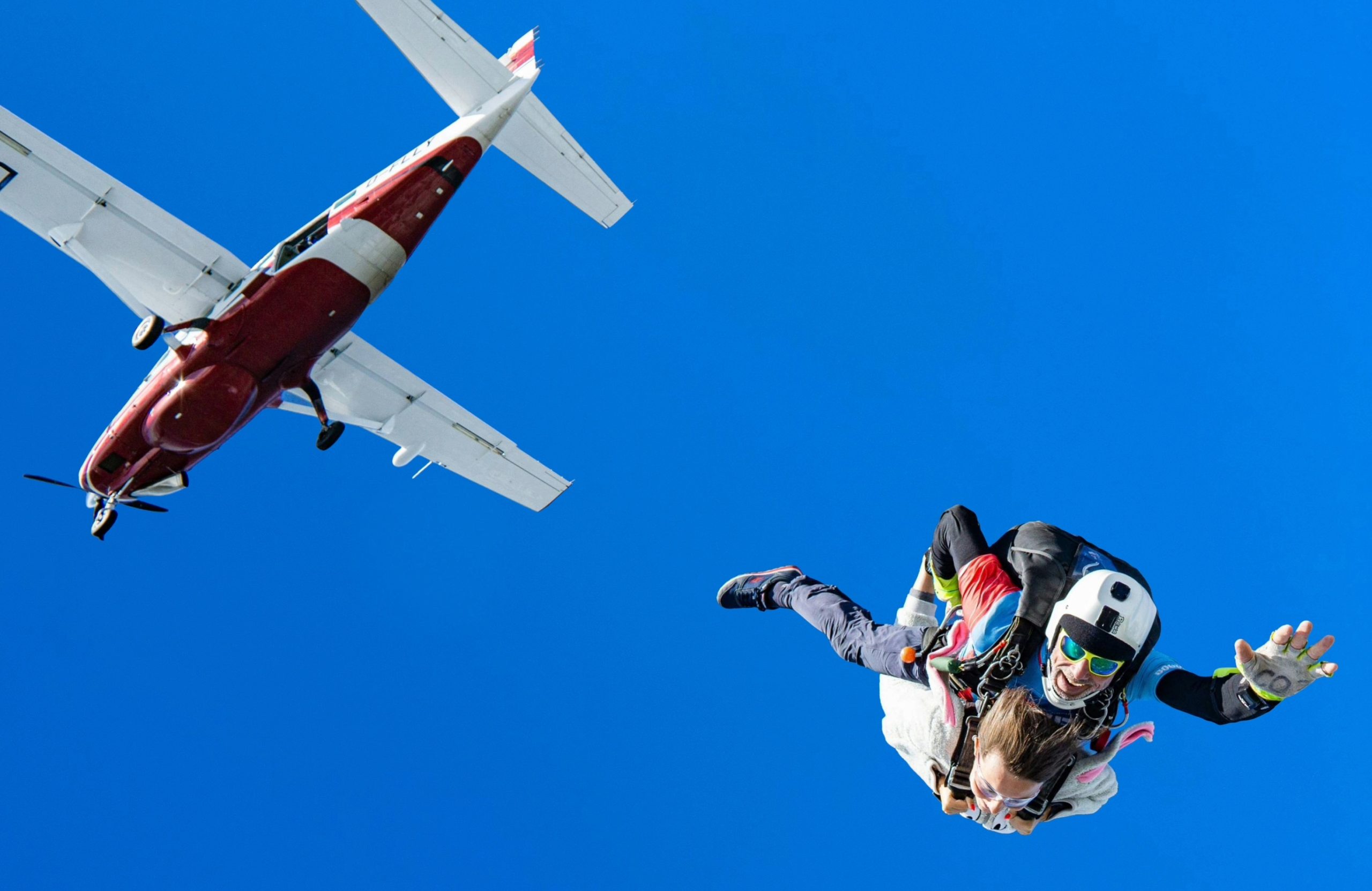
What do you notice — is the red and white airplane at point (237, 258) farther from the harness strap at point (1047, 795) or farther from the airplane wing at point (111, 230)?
the harness strap at point (1047, 795)

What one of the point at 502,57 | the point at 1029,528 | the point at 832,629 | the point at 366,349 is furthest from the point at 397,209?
the point at 1029,528

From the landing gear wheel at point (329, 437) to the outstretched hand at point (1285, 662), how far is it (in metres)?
17.0

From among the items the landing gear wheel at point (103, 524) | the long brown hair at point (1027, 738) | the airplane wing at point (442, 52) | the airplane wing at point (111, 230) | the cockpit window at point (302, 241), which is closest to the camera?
the long brown hair at point (1027, 738)

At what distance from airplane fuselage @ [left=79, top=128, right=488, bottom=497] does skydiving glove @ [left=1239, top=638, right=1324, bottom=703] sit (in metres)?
14.7

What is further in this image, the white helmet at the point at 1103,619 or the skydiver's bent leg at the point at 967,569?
the skydiver's bent leg at the point at 967,569

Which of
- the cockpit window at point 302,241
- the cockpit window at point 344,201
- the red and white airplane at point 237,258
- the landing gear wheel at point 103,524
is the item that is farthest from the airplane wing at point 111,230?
the landing gear wheel at point 103,524

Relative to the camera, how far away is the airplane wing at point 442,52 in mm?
17969

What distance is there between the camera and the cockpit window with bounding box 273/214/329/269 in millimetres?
18438

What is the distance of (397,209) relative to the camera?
59.6 feet

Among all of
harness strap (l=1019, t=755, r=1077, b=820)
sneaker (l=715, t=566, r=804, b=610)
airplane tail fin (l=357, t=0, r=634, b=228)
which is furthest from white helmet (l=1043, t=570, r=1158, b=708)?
airplane tail fin (l=357, t=0, r=634, b=228)

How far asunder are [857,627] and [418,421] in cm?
1682

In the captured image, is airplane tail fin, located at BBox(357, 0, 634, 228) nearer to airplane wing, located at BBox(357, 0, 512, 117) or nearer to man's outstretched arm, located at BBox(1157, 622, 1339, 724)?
airplane wing, located at BBox(357, 0, 512, 117)

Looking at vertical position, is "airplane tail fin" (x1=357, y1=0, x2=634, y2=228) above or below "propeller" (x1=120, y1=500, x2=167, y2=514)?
above

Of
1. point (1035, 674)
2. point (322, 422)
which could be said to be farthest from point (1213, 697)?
point (322, 422)
